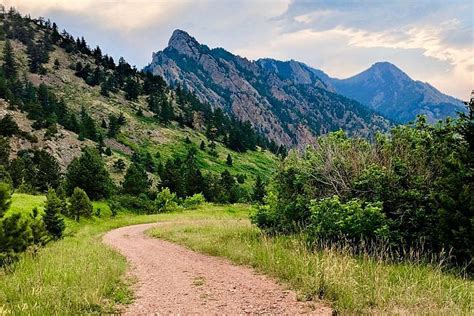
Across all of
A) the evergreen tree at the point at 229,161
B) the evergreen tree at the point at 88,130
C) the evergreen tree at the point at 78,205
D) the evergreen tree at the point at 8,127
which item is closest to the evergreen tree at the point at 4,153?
the evergreen tree at the point at 8,127

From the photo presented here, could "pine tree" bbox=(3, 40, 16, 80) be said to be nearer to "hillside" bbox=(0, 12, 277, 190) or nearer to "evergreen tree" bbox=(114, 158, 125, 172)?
"hillside" bbox=(0, 12, 277, 190)

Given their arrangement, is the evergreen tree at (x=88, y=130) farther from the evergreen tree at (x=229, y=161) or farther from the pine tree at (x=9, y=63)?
the pine tree at (x=9, y=63)

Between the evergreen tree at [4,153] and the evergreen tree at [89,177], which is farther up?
the evergreen tree at [4,153]

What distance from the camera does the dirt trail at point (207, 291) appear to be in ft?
28.2

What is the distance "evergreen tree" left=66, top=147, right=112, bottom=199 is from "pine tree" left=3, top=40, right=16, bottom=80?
288ft

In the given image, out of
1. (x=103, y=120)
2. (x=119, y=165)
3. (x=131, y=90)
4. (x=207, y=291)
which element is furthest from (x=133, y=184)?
(x=131, y=90)

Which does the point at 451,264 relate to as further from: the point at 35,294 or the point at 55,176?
the point at 55,176

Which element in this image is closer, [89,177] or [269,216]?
[269,216]

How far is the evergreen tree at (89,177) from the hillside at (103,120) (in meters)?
22.1

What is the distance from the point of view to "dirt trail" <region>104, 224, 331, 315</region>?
8.59 metres

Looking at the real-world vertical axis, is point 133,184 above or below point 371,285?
above

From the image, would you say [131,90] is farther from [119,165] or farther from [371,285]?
[371,285]

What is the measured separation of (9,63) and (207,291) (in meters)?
147

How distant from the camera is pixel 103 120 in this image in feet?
379
